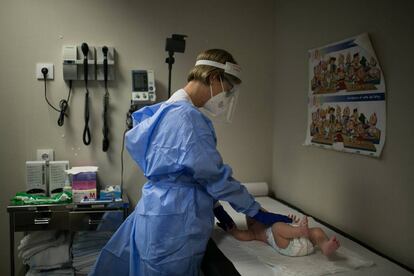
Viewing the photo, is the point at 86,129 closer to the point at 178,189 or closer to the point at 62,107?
the point at 62,107

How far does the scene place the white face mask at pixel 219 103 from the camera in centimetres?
150

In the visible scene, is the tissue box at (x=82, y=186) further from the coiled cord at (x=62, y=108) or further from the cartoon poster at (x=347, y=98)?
the cartoon poster at (x=347, y=98)

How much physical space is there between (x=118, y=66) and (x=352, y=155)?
1.59 meters

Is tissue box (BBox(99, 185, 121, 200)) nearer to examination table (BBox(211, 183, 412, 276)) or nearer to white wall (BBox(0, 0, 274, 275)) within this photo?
white wall (BBox(0, 0, 274, 275))

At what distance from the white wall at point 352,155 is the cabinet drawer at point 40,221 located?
1.49 m

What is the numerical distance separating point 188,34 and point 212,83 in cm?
102

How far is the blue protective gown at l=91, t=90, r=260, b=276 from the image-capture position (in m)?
1.28

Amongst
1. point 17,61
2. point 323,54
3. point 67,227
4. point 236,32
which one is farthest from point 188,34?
point 67,227

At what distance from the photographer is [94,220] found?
1.94 metres

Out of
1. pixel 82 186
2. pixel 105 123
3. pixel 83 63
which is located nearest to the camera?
pixel 82 186

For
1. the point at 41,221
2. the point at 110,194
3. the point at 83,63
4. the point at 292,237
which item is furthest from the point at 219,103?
the point at 41,221

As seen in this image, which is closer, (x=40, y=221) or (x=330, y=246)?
(x=330, y=246)

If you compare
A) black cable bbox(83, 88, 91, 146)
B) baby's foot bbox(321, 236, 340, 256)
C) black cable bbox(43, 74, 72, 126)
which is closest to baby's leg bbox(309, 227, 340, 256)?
baby's foot bbox(321, 236, 340, 256)

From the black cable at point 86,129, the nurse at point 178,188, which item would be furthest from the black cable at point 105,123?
the nurse at point 178,188
